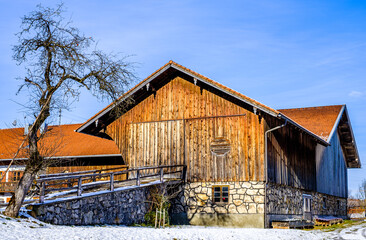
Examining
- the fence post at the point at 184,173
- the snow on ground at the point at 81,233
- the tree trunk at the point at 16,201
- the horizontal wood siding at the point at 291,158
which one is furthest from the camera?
the fence post at the point at 184,173

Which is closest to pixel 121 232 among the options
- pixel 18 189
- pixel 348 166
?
pixel 18 189

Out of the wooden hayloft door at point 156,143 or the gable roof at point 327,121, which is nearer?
the wooden hayloft door at point 156,143

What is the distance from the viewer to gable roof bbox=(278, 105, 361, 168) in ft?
97.9

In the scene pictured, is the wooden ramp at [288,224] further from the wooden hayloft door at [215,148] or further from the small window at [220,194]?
the wooden hayloft door at [215,148]

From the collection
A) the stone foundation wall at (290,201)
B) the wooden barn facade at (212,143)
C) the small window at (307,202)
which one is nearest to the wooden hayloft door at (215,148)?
the wooden barn facade at (212,143)

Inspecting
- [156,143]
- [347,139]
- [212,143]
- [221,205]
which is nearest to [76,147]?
[156,143]

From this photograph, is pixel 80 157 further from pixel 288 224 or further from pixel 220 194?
pixel 288 224

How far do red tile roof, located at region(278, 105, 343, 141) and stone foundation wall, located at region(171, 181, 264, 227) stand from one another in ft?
29.0

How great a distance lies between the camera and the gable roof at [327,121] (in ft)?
97.9

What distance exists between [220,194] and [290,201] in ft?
17.0

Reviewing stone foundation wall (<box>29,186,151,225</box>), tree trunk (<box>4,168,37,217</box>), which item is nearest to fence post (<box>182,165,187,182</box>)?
stone foundation wall (<box>29,186,151,225</box>)

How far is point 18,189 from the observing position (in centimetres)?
1462

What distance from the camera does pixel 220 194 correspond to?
886 inches

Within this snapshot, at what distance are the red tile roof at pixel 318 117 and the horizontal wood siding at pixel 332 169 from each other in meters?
1.87
